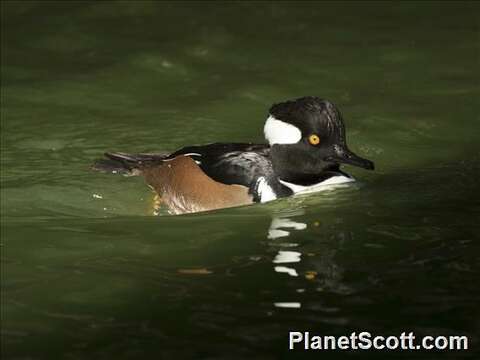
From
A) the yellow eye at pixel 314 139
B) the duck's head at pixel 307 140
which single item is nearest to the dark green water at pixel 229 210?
the duck's head at pixel 307 140

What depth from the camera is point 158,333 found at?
632 cm

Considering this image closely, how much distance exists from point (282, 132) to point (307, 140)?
0.66ft

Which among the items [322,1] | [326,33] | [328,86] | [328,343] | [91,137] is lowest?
[328,343]

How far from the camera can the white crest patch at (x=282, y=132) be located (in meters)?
8.95

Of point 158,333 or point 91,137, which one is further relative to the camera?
point 91,137

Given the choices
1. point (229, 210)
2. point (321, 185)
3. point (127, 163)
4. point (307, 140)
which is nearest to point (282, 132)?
point (307, 140)

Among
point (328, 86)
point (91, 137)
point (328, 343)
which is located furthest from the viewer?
point (328, 86)


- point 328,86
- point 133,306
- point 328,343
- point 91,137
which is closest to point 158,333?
point 133,306

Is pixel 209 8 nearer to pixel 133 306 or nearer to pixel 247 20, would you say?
pixel 247 20

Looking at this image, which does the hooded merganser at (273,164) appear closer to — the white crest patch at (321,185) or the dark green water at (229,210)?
the white crest patch at (321,185)

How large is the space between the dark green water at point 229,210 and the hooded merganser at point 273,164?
0.71 ft

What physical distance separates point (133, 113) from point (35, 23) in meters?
3.75

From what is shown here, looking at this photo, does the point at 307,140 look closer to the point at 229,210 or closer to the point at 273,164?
the point at 273,164

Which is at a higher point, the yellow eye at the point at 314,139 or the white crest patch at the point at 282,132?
the white crest patch at the point at 282,132
